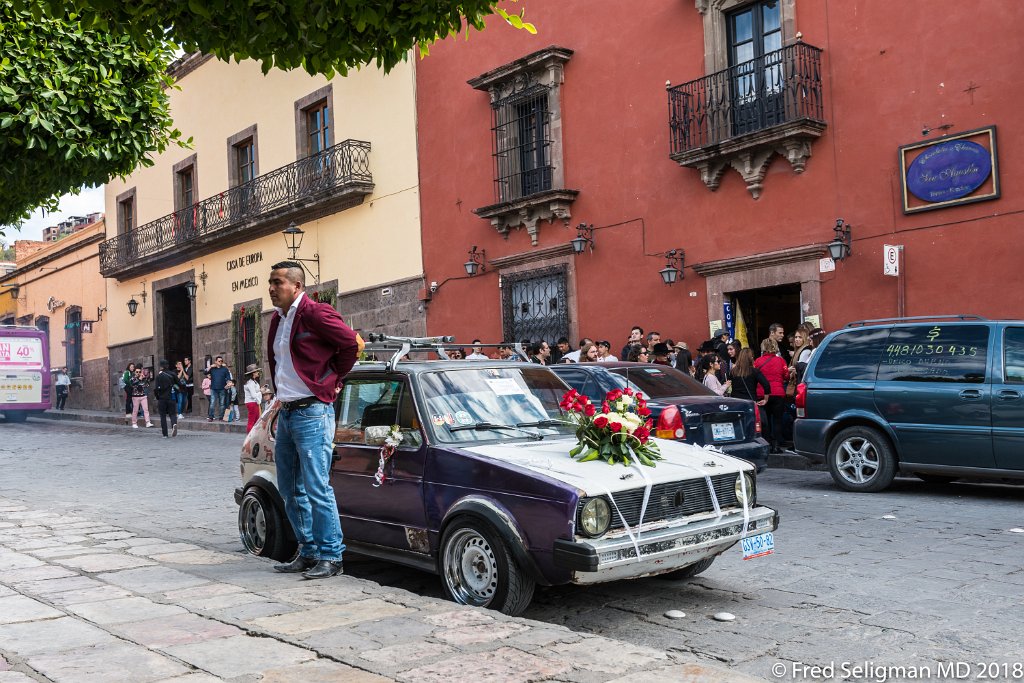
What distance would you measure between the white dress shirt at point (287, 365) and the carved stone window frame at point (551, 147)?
12798 mm

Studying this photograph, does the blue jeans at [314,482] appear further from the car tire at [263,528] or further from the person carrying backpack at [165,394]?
the person carrying backpack at [165,394]

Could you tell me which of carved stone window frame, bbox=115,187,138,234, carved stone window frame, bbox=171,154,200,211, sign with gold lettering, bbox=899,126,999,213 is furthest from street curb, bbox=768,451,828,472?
carved stone window frame, bbox=115,187,138,234

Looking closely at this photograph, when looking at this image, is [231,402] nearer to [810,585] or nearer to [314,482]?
[314,482]

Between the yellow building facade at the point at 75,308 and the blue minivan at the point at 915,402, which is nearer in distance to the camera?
the blue minivan at the point at 915,402

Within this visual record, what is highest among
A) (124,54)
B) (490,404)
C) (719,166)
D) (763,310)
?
(124,54)

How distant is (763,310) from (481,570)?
12.2 metres

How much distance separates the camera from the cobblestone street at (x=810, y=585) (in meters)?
4.79

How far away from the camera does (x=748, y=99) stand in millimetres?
15422

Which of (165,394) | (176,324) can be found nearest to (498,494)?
(165,394)

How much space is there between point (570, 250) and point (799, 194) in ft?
16.5

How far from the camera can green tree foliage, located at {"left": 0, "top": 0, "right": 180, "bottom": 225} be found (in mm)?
9883

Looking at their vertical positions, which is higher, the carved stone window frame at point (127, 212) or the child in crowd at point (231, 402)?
the carved stone window frame at point (127, 212)

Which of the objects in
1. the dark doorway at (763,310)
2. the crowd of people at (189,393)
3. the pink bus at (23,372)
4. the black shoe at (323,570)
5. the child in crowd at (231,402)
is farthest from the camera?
the pink bus at (23,372)

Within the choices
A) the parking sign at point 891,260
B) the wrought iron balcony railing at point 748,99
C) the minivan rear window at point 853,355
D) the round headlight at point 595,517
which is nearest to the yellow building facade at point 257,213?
the wrought iron balcony railing at point 748,99
